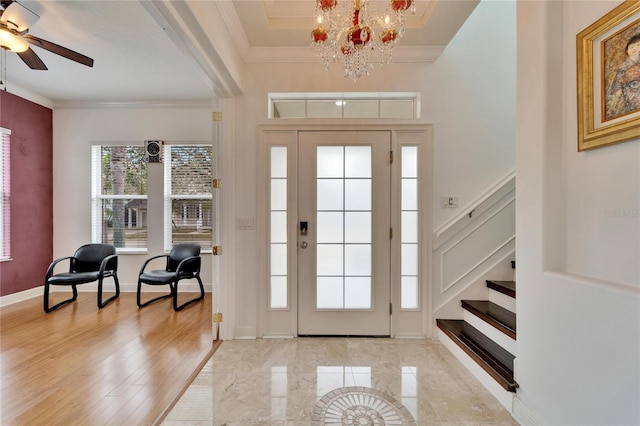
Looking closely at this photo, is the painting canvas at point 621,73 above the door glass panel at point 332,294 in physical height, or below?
above

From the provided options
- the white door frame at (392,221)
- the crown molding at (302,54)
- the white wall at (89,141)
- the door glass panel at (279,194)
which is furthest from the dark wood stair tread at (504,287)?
the white wall at (89,141)

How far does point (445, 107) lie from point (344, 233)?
65.0 inches

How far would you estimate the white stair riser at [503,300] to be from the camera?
2.32 meters

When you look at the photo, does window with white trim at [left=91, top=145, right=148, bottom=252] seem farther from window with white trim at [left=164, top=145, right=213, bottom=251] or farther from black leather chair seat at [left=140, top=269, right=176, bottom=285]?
black leather chair seat at [left=140, top=269, right=176, bottom=285]

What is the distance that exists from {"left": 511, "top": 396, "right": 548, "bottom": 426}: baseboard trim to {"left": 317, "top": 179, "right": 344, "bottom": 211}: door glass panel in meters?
1.96

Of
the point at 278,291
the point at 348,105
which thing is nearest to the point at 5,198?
the point at 278,291

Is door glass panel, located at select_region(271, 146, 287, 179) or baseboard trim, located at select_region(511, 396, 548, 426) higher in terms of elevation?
door glass panel, located at select_region(271, 146, 287, 179)

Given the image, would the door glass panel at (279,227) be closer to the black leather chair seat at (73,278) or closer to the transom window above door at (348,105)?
the transom window above door at (348,105)

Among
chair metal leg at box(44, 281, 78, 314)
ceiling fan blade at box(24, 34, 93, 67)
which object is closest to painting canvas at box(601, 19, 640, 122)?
ceiling fan blade at box(24, 34, 93, 67)

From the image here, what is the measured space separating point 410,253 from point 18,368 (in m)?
3.61

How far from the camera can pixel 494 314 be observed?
7.63 ft

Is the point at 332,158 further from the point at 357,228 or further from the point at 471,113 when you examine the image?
the point at 471,113

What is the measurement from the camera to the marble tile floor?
5.49 feet

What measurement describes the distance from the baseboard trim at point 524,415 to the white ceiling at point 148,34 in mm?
2884
